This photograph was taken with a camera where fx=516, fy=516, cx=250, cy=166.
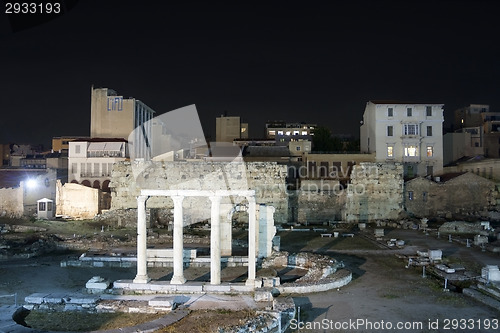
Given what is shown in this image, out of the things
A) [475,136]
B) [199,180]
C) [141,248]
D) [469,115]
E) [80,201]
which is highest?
[469,115]

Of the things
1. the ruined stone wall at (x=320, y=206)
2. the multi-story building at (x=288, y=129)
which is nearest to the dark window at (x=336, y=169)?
the ruined stone wall at (x=320, y=206)

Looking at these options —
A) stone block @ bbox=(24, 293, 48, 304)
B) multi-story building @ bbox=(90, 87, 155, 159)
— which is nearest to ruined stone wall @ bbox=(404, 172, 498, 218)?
multi-story building @ bbox=(90, 87, 155, 159)

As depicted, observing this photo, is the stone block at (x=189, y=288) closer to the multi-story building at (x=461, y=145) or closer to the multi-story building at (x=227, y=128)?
the multi-story building at (x=461, y=145)

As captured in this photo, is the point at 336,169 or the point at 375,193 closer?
the point at 375,193

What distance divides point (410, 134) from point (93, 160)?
32.1 m

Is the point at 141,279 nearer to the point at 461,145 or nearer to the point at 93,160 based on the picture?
the point at 93,160

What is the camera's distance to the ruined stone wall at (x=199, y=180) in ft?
144

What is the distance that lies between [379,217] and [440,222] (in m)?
4.87

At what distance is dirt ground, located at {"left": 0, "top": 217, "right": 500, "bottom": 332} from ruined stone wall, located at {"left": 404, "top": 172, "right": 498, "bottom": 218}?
36.5 feet

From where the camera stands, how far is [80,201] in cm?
4466

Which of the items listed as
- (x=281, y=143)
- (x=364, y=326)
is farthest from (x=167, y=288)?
(x=281, y=143)

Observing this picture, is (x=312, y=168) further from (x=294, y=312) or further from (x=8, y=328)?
(x=8, y=328)

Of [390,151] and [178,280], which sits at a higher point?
[390,151]

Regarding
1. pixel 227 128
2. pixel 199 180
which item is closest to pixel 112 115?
pixel 199 180
